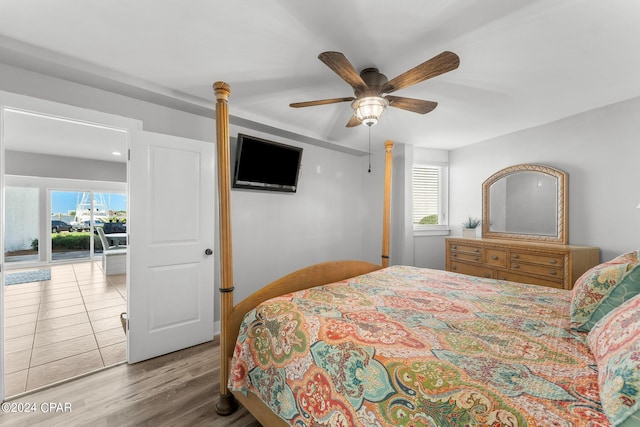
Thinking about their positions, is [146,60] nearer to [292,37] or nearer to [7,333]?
[292,37]

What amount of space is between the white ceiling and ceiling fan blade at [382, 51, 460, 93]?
0.22 m

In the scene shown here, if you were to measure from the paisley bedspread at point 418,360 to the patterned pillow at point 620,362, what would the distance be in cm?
5

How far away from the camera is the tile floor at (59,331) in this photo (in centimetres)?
214

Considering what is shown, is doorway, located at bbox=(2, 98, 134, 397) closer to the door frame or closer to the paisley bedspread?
the door frame

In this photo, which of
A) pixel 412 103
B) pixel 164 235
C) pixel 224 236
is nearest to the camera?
pixel 224 236

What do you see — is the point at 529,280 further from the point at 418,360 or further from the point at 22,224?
the point at 22,224

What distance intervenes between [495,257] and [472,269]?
330 mm

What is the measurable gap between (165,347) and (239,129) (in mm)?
2312

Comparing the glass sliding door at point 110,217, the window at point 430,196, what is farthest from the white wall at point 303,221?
the glass sliding door at point 110,217

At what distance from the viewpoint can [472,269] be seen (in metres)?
3.43

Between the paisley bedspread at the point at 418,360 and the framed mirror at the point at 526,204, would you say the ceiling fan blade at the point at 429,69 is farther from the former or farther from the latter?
the framed mirror at the point at 526,204

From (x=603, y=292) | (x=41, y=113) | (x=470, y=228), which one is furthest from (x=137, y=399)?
(x=470, y=228)

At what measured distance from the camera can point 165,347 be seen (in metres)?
2.42

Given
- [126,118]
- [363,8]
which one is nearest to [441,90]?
[363,8]
